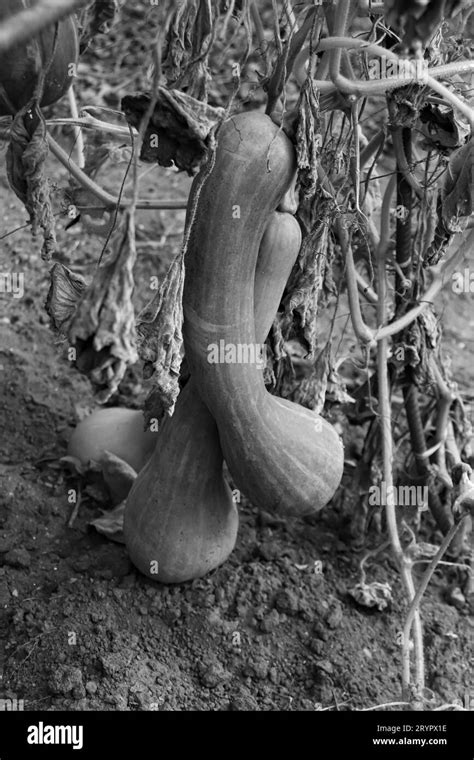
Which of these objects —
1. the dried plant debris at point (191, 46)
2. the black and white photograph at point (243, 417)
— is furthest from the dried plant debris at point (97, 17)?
the dried plant debris at point (191, 46)

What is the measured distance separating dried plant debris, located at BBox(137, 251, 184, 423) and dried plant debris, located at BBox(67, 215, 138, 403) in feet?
0.92

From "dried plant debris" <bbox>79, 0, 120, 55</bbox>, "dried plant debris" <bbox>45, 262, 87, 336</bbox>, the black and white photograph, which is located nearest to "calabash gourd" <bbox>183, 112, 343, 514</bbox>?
the black and white photograph

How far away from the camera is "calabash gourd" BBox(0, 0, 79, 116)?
126cm

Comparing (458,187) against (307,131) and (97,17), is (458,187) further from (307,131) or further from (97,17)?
(97,17)

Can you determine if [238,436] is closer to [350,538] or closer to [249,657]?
[249,657]

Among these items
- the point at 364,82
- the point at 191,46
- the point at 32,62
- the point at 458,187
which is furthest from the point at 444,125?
the point at 32,62

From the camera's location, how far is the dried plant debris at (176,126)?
1.19 metres

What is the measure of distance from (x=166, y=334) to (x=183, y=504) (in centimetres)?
60

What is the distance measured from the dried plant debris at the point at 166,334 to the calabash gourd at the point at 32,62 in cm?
38

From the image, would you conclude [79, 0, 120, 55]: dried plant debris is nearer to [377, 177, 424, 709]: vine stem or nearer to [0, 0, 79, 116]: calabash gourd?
[0, 0, 79, 116]: calabash gourd

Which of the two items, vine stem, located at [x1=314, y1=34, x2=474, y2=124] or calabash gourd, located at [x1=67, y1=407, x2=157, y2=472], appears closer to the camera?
vine stem, located at [x1=314, y1=34, x2=474, y2=124]

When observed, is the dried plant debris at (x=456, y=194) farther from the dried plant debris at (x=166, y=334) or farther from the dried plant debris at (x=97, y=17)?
the dried plant debris at (x=97, y=17)

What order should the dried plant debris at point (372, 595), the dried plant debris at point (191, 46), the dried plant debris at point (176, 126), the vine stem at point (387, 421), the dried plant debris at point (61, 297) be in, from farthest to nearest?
the dried plant debris at point (372, 595) → the vine stem at point (387, 421) → the dried plant debris at point (61, 297) → the dried plant debris at point (191, 46) → the dried plant debris at point (176, 126)
